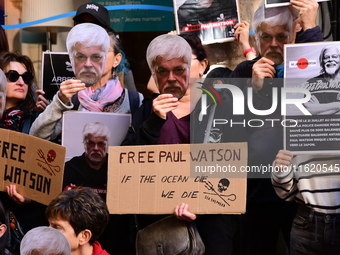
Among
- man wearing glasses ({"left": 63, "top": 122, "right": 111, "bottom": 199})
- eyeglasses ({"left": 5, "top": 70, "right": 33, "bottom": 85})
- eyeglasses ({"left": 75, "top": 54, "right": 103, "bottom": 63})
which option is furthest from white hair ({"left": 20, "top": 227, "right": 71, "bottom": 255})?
eyeglasses ({"left": 5, "top": 70, "right": 33, "bottom": 85})

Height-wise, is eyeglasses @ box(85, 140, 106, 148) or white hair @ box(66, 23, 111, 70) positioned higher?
white hair @ box(66, 23, 111, 70)

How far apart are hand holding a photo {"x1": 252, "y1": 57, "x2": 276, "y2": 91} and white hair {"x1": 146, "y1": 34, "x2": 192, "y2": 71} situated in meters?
0.39

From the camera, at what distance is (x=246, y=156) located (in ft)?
12.0

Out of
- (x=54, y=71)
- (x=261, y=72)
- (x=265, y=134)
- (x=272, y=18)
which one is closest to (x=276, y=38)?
(x=272, y=18)

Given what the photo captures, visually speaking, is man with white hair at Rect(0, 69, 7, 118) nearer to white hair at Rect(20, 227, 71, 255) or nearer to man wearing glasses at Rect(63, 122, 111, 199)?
man wearing glasses at Rect(63, 122, 111, 199)

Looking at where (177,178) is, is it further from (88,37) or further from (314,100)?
(88,37)

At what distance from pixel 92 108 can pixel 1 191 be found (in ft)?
2.38

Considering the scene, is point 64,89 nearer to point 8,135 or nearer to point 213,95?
point 8,135

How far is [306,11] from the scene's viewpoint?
3912mm

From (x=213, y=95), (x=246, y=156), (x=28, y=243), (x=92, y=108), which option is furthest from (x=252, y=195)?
(x=28, y=243)

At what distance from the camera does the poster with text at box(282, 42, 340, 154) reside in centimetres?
365

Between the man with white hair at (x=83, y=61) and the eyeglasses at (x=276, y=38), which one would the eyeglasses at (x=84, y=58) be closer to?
the man with white hair at (x=83, y=61)

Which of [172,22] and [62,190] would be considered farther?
[172,22]

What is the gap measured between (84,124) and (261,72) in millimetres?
1078
